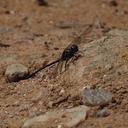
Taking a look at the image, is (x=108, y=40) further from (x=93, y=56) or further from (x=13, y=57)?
(x=13, y=57)

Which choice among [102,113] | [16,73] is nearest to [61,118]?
[102,113]

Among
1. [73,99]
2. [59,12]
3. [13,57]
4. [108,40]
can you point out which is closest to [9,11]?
[59,12]

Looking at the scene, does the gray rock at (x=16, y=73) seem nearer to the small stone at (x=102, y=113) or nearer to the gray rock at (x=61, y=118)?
the gray rock at (x=61, y=118)

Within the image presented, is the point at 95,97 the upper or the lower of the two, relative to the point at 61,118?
upper

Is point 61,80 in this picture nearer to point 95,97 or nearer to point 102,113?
point 95,97

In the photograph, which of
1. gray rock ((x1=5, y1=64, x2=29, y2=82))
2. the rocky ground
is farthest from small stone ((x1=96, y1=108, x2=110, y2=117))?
gray rock ((x1=5, y1=64, x2=29, y2=82))

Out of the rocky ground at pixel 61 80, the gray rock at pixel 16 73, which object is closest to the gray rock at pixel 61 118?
the rocky ground at pixel 61 80
